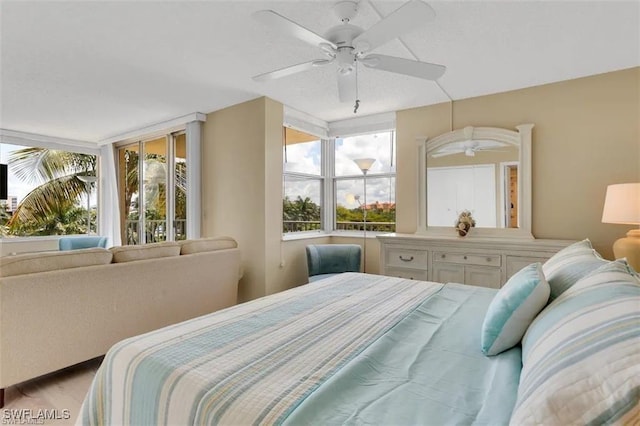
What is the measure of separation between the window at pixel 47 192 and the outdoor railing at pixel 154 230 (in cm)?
90

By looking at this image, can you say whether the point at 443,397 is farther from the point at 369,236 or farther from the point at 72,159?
the point at 72,159

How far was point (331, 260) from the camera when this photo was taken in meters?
3.94

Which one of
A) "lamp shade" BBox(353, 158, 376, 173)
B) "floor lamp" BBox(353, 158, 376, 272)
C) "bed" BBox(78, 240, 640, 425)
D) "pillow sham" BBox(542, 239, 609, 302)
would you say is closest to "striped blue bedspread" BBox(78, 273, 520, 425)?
"bed" BBox(78, 240, 640, 425)

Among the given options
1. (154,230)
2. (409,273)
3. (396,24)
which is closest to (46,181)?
(154,230)

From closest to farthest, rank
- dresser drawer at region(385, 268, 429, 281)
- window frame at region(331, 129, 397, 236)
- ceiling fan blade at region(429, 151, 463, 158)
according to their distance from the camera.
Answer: dresser drawer at region(385, 268, 429, 281)
ceiling fan blade at region(429, 151, 463, 158)
window frame at region(331, 129, 397, 236)

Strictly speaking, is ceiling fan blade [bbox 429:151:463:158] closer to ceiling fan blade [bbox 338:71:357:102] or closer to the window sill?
the window sill

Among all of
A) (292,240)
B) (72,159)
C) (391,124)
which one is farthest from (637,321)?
(72,159)

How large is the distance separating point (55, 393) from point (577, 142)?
470 cm

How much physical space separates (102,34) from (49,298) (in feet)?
6.13

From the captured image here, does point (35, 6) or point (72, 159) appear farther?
point (72, 159)

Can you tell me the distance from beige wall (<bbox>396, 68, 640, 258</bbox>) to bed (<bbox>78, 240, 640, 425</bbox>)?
7.47 feet

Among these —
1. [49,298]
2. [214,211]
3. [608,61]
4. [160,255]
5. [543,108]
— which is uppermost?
[608,61]

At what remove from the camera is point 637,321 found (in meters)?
0.76

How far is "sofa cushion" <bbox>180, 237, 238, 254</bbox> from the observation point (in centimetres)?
309
